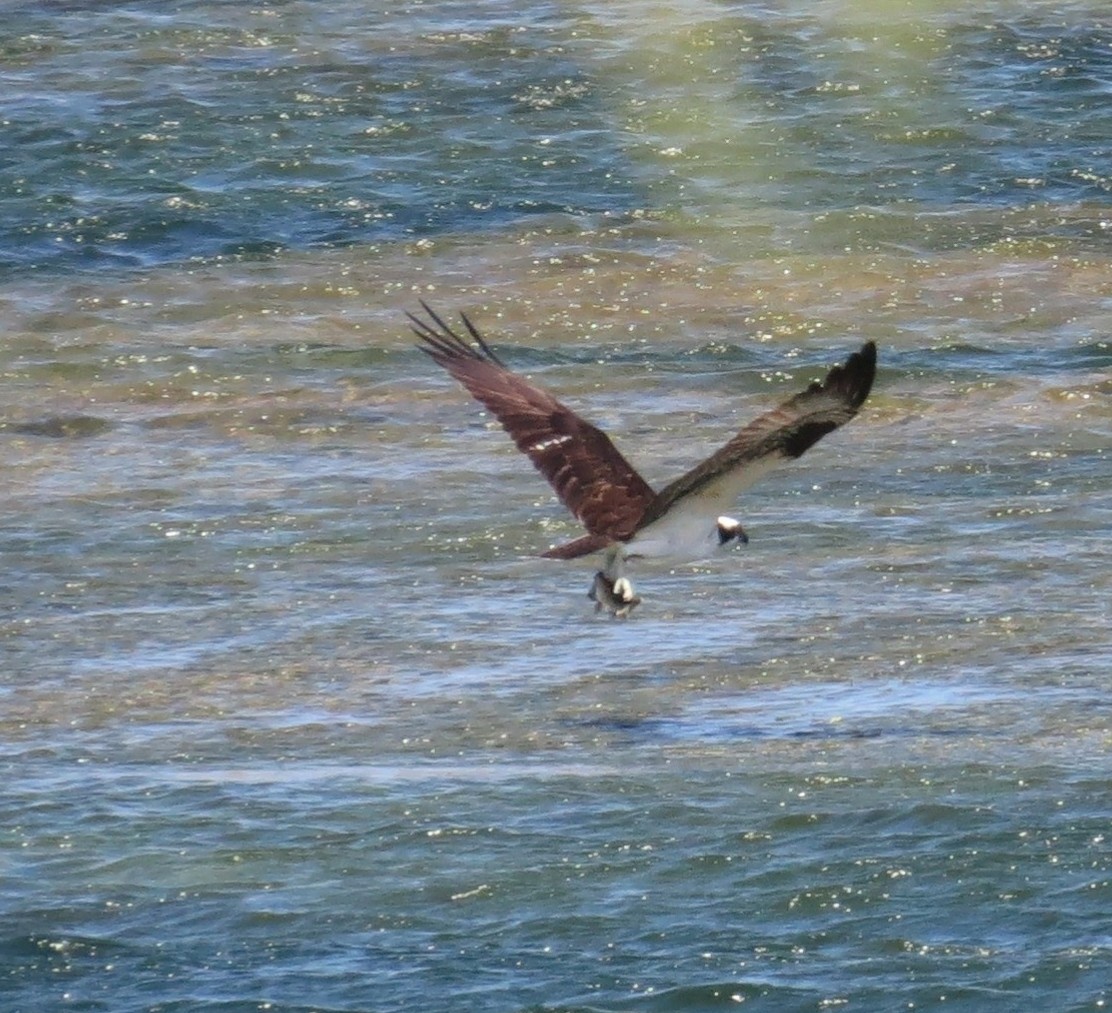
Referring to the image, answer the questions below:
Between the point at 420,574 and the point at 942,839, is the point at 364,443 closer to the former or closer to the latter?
the point at 420,574

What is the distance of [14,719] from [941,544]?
3.08 metres

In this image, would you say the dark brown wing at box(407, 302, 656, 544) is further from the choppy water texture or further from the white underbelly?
the choppy water texture

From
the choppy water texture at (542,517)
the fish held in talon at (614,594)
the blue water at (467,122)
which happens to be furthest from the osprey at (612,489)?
the blue water at (467,122)

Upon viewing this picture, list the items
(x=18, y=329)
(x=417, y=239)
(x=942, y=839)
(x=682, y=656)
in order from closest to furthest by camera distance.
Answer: (x=942, y=839)
(x=682, y=656)
(x=18, y=329)
(x=417, y=239)

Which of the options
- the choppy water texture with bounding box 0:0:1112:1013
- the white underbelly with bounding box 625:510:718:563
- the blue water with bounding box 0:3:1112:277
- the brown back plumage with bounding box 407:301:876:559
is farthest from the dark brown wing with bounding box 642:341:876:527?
the blue water with bounding box 0:3:1112:277

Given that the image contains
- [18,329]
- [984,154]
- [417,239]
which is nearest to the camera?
[18,329]

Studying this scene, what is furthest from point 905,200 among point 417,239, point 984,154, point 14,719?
point 14,719

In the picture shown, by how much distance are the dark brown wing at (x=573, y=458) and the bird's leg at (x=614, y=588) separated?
0.34 feet

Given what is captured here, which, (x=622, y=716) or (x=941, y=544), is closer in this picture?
(x=622, y=716)

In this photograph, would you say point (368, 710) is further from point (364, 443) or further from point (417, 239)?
point (417, 239)

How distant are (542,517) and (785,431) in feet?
8.50

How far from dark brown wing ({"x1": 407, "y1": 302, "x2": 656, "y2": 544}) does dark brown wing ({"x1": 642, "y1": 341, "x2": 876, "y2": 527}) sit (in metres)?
0.20

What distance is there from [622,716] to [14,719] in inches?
64.7

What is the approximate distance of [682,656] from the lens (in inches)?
315
